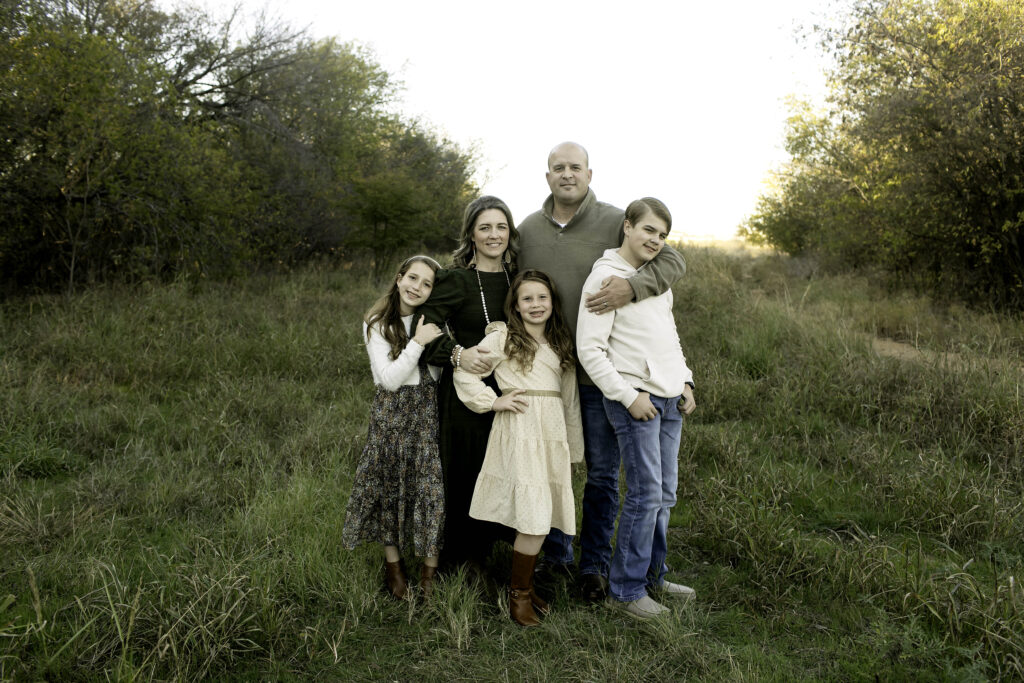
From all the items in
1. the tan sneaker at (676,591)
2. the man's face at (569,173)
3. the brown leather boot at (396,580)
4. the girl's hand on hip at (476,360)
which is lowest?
the brown leather boot at (396,580)

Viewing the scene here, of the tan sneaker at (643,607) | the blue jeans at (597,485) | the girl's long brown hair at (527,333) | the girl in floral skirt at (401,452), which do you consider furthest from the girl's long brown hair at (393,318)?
the tan sneaker at (643,607)

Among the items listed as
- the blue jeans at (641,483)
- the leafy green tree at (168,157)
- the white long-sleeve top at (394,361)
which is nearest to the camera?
the blue jeans at (641,483)

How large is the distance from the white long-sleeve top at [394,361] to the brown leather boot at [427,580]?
2.84 ft

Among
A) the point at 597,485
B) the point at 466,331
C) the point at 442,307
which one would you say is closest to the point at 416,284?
the point at 442,307

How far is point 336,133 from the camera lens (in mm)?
17016

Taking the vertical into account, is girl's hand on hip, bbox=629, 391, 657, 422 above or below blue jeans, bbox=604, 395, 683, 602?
above

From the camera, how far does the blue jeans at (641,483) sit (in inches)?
118

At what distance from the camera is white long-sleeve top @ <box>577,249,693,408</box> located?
298cm

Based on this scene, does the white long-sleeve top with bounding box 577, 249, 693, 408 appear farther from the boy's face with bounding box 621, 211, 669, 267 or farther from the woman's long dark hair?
the woman's long dark hair

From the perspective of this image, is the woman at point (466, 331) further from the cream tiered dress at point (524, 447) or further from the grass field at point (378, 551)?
the grass field at point (378, 551)

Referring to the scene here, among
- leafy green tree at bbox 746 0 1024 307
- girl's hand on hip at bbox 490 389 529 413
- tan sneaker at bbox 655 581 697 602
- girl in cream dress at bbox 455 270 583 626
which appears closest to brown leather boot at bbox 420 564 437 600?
girl in cream dress at bbox 455 270 583 626

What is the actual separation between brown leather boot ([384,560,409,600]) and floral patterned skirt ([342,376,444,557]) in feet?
0.41

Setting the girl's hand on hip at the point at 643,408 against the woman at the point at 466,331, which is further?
the woman at the point at 466,331

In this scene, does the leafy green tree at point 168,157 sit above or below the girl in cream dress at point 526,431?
above
